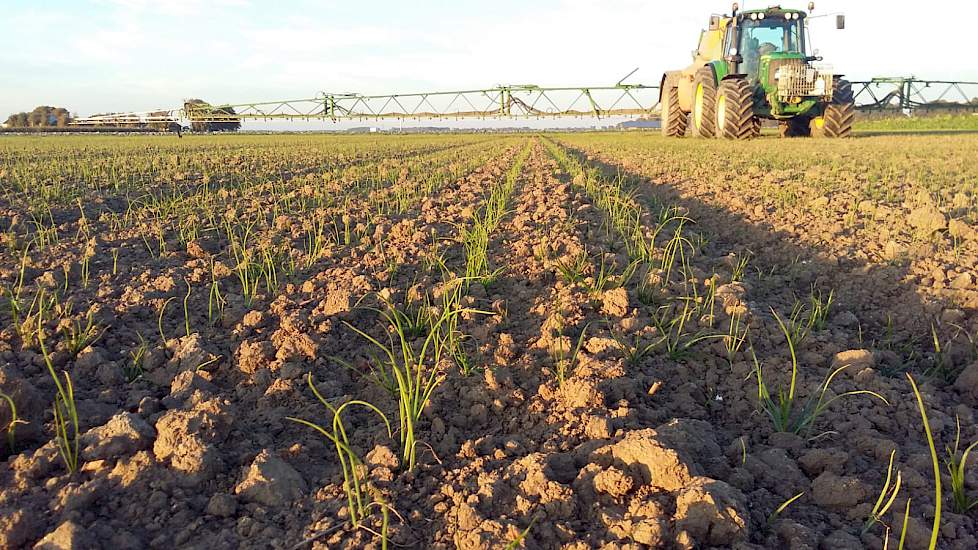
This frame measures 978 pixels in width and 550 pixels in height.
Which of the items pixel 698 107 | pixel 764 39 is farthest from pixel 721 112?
pixel 764 39

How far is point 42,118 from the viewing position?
43.5 meters

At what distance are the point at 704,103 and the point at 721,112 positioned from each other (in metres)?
0.86

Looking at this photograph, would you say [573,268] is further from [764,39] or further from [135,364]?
[764,39]

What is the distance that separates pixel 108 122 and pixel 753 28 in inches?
1647

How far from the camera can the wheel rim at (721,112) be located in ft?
36.9

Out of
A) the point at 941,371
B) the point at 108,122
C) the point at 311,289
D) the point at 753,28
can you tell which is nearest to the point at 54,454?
the point at 311,289

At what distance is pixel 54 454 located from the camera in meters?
1.50

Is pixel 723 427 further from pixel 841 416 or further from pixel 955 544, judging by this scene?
pixel 955 544

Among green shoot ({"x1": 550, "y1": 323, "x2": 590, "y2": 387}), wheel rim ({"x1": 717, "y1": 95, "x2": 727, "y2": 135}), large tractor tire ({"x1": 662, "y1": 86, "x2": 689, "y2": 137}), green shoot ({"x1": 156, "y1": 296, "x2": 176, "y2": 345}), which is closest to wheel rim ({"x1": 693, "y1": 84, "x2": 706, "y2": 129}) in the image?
wheel rim ({"x1": 717, "y1": 95, "x2": 727, "y2": 135})

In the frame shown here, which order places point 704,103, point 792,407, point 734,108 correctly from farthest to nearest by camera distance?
point 704,103 < point 734,108 < point 792,407

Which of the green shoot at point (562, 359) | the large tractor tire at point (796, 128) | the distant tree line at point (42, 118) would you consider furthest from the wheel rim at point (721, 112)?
the distant tree line at point (42, 118)

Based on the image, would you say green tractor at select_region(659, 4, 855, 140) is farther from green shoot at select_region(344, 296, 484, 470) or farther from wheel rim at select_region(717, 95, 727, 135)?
green shoot at select_region(344, 296, 484, 470)

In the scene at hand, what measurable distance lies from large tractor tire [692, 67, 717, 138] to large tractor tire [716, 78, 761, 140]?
0.37m

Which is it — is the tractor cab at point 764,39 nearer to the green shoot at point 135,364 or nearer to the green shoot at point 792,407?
the green shoot at point 792,407
